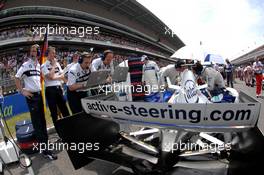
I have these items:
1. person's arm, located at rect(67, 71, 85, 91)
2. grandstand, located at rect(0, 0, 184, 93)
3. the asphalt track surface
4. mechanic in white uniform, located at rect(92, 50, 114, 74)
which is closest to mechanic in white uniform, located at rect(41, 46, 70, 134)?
person's arm, located at rect(67, 71, 85, 91)

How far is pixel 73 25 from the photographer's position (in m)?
28.5

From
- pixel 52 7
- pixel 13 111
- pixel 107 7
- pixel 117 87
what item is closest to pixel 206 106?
pixel 117 87

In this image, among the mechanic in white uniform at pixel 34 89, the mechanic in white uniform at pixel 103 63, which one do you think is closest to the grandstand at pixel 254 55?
the mechanic in white uniform at pixel 103 63

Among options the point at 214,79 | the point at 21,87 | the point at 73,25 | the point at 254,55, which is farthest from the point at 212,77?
the point at 254,55

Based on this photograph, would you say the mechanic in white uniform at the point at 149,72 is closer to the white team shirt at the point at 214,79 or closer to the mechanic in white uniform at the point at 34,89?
the white team shirt at the point at 214,79

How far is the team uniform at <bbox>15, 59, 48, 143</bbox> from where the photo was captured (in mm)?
4504

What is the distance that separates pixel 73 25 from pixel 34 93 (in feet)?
83.5

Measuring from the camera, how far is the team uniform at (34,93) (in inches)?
177

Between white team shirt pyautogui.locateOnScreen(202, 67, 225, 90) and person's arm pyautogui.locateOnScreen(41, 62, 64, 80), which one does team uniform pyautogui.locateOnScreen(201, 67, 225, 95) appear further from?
person's arm pyautogui.locateOnScreen(41, 62, 64, 80)

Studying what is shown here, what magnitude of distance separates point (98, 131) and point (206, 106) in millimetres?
1877

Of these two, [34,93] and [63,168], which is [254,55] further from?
[63,168]

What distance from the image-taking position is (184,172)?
2.91 meters

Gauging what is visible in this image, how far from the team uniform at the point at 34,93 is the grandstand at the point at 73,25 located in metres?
7.25

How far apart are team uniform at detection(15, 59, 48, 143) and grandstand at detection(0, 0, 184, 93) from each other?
7246 mm
